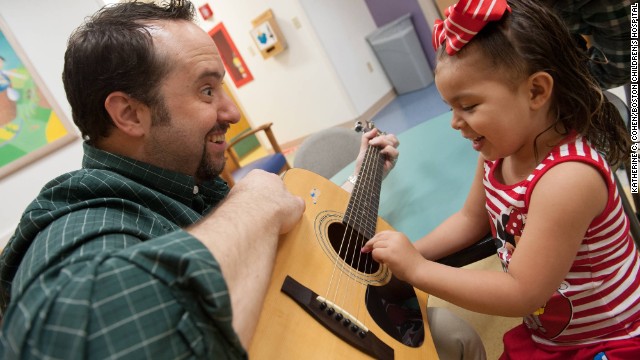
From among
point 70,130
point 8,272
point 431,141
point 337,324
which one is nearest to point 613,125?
point 337,324

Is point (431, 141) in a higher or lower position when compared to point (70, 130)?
lower

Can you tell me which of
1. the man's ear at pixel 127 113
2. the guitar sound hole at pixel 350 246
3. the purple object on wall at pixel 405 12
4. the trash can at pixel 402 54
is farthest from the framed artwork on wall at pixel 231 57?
the guitar sound hole at pixel 350 246

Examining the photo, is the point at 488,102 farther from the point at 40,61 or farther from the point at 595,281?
the point at 40,61

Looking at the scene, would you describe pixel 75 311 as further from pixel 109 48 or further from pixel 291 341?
pixel 109 48

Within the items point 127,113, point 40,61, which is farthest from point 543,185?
point 40,61

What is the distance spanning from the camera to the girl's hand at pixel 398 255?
961 millimetres

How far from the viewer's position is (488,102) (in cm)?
85

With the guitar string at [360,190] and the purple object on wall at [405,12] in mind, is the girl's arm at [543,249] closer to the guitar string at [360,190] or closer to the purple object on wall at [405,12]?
the guitar string at [360,190]

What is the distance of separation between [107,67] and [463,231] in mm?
1130

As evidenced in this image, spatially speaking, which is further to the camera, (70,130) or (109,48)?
(70,130)

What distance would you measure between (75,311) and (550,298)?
37.8 inches

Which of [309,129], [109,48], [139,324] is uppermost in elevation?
[109,48]

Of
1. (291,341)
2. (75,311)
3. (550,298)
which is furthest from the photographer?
(550,298)

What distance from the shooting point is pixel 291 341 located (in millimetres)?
757
